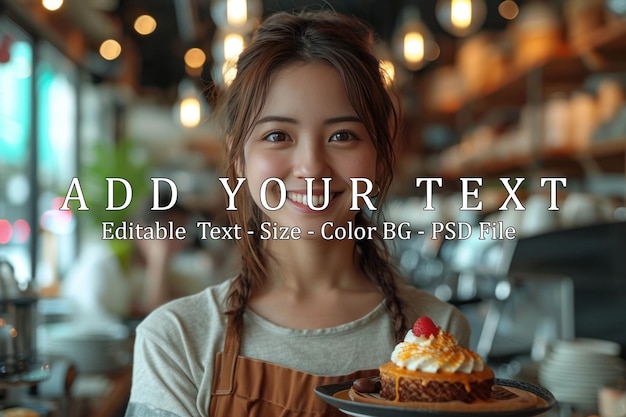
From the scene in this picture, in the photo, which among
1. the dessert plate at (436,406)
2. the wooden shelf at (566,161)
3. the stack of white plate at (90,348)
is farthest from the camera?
the wooden shelf at (566,161)

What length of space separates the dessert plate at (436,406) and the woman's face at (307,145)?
1.10ft

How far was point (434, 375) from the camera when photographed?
1.37 m

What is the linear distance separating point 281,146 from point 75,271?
4.77 metres

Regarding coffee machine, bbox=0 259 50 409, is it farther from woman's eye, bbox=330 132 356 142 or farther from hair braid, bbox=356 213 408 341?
woman's eye, bbox=330 132 356 142

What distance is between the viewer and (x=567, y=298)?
10.8 ft

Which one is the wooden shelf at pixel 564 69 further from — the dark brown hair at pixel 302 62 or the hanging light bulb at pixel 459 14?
the dark brown hair at pixel 302 62

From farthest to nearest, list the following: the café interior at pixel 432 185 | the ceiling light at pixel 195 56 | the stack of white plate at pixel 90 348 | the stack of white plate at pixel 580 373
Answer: the ceiling light at pixel 195 56, the stack of white plate at pixel 90 348, the café interior at pixel 432 185, the stack of white plate at pixel 580 373

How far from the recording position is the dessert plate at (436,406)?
48.2 inches

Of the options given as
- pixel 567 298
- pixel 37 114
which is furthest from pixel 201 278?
pixel 567 298

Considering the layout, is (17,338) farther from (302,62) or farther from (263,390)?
(302,62)

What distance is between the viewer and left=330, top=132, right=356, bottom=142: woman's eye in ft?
5.10

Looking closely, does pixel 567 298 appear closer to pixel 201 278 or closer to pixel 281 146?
pixel 281 146

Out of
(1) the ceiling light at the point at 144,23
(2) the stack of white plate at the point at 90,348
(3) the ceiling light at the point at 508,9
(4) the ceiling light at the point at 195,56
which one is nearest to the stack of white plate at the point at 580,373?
(2) the stack of white plate at the point at 90,348

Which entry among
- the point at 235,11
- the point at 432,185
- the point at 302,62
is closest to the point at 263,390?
the point at 302,62
